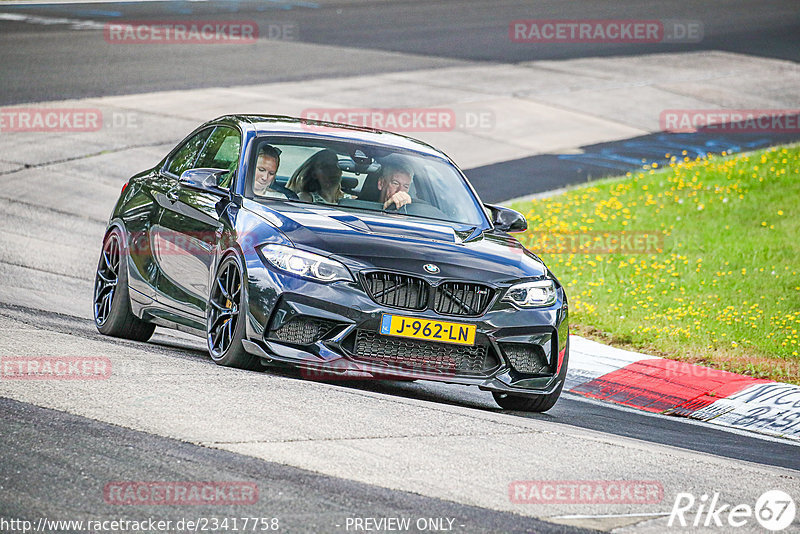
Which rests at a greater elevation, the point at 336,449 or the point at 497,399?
the point at 336,449

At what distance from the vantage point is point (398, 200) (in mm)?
8781

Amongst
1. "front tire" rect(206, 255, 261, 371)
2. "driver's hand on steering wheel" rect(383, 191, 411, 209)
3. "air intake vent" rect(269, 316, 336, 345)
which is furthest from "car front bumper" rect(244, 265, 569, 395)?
"driver's hand on steering wheel" rect(383, 191, 411, 209)

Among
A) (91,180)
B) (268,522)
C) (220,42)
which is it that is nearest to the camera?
(268,522)

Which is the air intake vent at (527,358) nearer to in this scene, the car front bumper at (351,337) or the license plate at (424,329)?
the car front bumper at (351,337)

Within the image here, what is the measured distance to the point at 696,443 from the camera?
8.32 m

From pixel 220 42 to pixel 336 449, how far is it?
24.7 metres

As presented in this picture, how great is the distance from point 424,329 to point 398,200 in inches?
60.1

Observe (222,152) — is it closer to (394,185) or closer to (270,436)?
(394,185)

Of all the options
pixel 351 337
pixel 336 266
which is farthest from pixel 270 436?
pixel 336 266

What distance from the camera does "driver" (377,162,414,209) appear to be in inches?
345

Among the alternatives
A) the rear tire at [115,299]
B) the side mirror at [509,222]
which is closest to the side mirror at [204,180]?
the rear tire at [115,299]

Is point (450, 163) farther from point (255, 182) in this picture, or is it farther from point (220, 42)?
point (220, 42)

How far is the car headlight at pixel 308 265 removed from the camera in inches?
295

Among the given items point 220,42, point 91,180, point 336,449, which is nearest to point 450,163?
point 336,449
